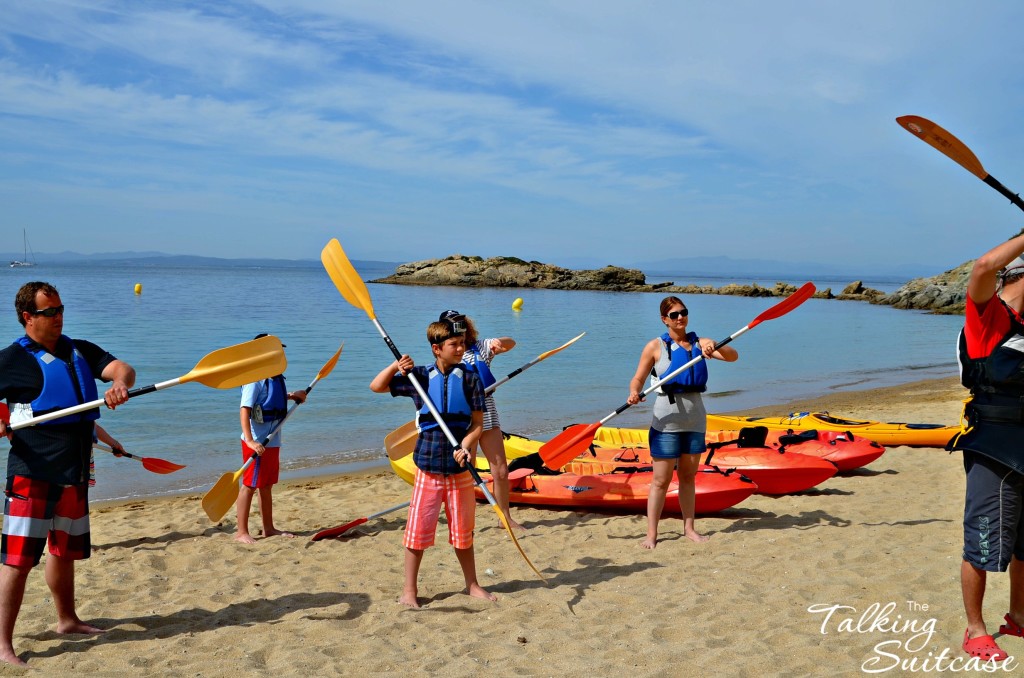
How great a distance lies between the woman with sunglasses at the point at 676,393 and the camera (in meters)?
5.47

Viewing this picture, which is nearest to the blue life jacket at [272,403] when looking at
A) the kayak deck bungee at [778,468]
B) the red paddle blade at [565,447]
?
the red paddle blade at [565,447]

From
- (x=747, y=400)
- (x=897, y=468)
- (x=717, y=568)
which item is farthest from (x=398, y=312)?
(x=717, y=568)

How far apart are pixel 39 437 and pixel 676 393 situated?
3.87 meters

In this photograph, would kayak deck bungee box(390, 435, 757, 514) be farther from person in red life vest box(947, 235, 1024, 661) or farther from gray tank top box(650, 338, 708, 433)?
person in red life vest box(947, 235, 1024, 661)

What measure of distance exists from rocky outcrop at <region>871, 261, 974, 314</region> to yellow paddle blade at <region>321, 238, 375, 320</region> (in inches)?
1867

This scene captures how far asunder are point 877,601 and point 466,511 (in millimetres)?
2377

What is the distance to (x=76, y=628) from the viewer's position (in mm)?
4242

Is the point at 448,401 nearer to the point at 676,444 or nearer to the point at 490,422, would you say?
the point at 490,422

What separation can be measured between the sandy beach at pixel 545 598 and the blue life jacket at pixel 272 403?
3.40 feet

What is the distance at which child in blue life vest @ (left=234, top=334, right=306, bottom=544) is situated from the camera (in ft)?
19.7

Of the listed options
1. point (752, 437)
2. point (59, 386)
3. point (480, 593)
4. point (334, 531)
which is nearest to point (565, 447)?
point (480, 593)

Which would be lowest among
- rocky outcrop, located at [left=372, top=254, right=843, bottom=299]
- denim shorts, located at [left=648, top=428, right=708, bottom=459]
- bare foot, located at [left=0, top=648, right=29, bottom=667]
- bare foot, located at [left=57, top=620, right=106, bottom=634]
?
bare foot, located at [left=57, top=620, right=106, bottom=634]

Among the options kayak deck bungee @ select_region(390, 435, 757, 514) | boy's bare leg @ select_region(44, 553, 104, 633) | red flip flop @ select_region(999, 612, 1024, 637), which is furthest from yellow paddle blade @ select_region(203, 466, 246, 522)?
red flip flop @ select_region(999, 612, 1024, 637)

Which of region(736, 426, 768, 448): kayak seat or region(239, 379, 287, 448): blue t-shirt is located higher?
region(239, 379, 287, 448): blue t-shirt
